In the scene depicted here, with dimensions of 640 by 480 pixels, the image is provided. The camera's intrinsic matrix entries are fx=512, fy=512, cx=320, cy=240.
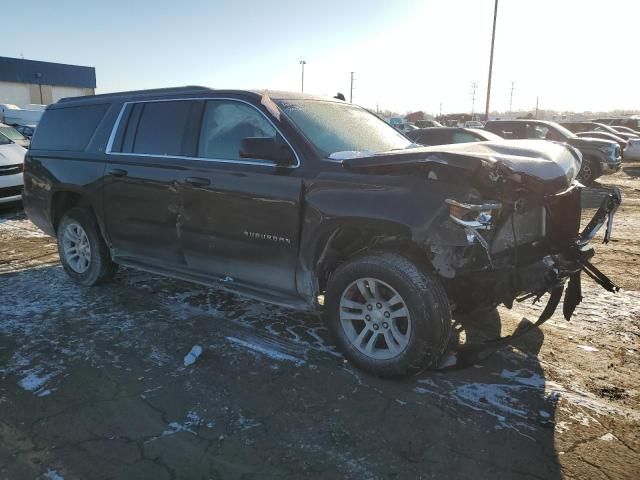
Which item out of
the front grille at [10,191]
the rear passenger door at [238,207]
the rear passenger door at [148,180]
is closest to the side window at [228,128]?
the rear passenger door at [238,207]

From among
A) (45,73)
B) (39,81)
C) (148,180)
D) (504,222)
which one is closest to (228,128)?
(148,180)

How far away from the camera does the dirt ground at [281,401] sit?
262 cm

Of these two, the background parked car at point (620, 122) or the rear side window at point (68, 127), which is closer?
the rear side window at point (68, 127)

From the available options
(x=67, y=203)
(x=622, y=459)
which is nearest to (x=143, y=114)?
(x=67, y=203)

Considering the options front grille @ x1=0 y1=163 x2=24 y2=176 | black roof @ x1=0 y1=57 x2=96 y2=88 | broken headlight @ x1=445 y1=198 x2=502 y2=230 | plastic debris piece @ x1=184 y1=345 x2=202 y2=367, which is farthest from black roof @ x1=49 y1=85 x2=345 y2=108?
black roof @ x1=0 y1=57 x2=96 y2=88

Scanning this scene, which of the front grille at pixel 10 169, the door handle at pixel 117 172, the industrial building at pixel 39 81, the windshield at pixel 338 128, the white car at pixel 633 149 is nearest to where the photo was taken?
the windshield at pixel 338 128

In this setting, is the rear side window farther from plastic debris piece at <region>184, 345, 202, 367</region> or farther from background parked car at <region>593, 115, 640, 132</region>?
background parked car at <region>593, 115, 640, 132</region>

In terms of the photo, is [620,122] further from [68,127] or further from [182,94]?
[68,127]

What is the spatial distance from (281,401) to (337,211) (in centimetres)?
129

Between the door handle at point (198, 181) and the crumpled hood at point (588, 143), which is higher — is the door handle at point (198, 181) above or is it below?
below

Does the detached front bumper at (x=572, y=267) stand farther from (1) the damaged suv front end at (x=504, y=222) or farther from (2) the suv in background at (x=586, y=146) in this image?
(2) the suv in background at (x=586, y=146)

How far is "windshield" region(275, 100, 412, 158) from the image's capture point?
3939 mm

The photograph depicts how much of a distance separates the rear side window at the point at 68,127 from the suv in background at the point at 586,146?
11.6 meters

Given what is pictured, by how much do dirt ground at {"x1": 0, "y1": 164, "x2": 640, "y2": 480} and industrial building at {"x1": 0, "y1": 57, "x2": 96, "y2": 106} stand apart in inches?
2103
